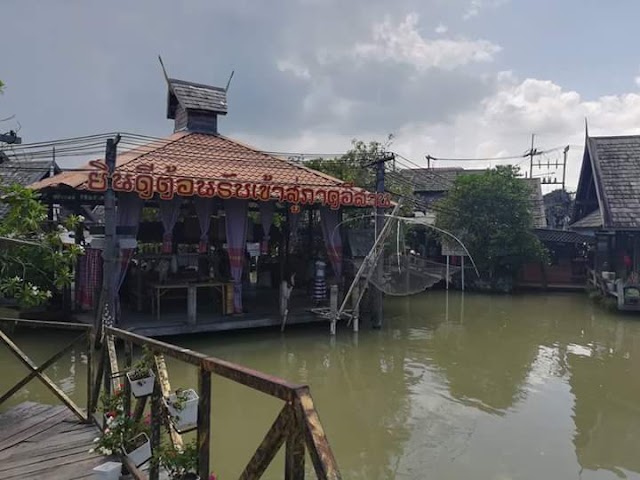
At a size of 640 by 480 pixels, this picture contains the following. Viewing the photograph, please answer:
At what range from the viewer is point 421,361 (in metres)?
8.96

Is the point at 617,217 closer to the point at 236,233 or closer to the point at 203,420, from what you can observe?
the point at 236,233

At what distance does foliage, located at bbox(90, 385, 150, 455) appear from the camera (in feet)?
10.9

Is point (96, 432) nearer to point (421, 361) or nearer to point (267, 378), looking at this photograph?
point (267, 378)

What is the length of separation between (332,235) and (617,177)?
9.93m

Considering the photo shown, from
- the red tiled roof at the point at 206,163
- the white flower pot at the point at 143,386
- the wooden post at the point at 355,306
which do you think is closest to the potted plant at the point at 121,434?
the white flower pot at the point at 143,386

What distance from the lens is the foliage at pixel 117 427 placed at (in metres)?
3.31

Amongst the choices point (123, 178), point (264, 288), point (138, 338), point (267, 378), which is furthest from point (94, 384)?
Answer: point (264, 288)

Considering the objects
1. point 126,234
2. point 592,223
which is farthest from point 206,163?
point 592,223

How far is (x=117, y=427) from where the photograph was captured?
337cm

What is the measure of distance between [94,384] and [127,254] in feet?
17.2

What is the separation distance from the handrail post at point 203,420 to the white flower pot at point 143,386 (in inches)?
28.4

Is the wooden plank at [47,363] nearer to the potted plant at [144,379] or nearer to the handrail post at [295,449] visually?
the potted plant at [144,379]

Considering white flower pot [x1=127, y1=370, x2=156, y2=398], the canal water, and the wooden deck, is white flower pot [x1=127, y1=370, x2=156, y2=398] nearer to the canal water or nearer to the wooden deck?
the wooden deck

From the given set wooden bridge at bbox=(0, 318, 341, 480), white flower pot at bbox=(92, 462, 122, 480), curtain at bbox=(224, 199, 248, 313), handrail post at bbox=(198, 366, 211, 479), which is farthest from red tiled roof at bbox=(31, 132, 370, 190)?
handrail post at bbox=(198, 366, 211, 479)
